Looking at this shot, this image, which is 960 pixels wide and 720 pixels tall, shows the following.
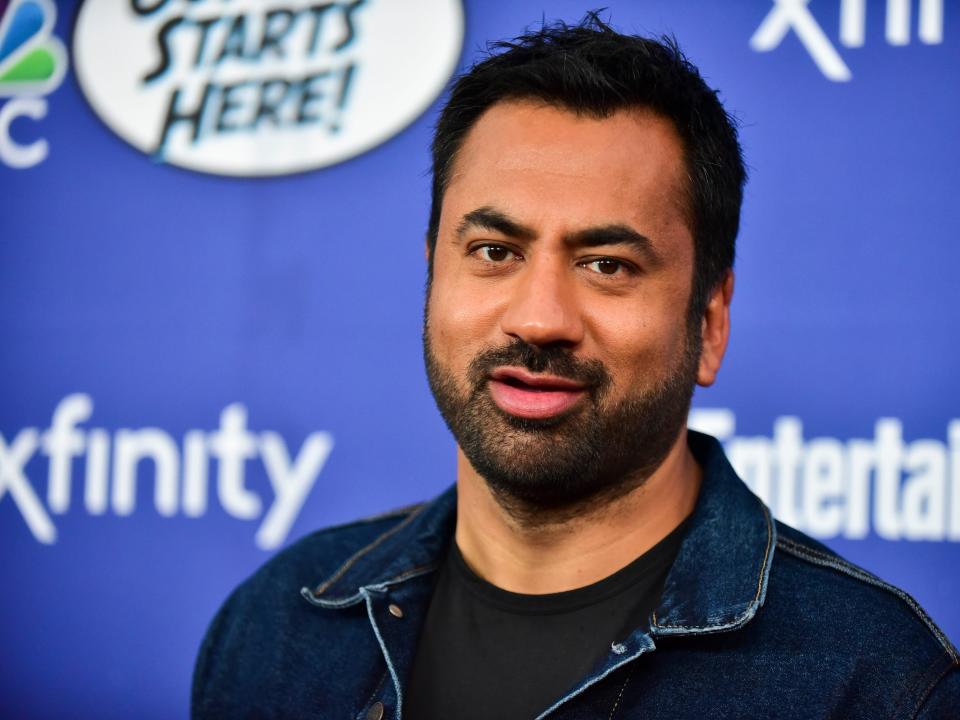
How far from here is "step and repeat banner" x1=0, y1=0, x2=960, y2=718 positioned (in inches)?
68.6

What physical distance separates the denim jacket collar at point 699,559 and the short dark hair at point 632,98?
0.68 ft

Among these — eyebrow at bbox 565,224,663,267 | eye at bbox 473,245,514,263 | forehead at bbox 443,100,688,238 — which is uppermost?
forehead at bbox 443,100,688,238

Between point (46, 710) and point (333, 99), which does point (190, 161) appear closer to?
point (333, 99)

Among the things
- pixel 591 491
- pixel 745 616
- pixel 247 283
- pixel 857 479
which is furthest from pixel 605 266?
pixel 247 283

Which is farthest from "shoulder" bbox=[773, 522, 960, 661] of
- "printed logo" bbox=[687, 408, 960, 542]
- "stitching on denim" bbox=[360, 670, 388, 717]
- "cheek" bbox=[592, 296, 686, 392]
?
"printed logo" bbox=[687, 408, 960, 542]

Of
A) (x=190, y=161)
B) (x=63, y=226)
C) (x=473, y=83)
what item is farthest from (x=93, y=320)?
(x=473, y=83)

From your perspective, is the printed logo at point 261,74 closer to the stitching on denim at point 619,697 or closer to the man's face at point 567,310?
the man's face at point 567,310

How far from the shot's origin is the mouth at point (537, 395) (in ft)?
3.65

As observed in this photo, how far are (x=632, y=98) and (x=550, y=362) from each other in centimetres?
32

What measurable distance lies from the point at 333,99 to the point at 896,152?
95 centimetres

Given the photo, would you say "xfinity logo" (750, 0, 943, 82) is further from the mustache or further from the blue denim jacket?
the mustache

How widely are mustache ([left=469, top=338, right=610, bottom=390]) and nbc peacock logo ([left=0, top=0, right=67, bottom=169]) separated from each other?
4.14ft

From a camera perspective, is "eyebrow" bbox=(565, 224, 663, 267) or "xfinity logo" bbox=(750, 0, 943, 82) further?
"xfinity logo" bbox=(750, 0, 943, 82)

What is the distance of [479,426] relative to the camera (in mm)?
1149
